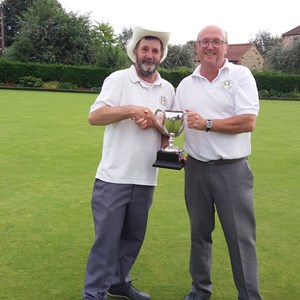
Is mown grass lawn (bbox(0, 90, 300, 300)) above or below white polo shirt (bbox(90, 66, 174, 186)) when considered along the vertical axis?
below

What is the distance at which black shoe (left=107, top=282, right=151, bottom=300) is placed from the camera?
3275 millimetres

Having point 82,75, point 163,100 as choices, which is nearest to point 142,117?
point 163,100

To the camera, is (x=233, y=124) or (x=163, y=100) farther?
(x=163, y=100)

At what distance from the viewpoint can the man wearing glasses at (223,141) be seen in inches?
112

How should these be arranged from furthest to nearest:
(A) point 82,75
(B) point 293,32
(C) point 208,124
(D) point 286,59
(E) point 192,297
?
(B) point 293,32 < (D) point 286,59 < (A) point 82,75 < (E) point 192,297 < (C) point 208,124

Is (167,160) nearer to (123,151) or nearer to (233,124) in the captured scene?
(123,151)

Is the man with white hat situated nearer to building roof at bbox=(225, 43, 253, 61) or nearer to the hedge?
the hedge

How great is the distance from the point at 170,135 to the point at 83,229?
6.28 ft

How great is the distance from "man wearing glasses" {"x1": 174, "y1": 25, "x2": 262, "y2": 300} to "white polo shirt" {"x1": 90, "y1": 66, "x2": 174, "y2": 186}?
0.24m

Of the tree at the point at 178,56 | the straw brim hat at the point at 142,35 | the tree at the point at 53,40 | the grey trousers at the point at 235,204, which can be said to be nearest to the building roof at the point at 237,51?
the tree at the point at 178,56

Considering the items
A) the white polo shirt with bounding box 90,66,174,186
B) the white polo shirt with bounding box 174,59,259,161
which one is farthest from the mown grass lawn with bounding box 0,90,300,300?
the white polo shirt with bounding box 174,59,259,161

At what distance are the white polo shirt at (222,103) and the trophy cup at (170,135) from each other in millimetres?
128

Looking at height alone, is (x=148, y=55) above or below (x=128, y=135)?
above

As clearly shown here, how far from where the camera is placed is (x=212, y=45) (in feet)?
9.49
